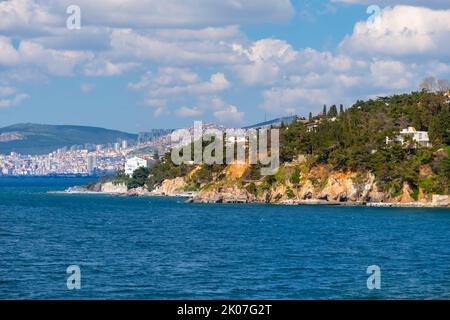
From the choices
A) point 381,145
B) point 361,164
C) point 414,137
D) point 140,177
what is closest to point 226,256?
point 361,164

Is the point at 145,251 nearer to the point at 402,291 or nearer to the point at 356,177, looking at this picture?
the point at 402,291

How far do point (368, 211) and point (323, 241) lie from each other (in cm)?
4109

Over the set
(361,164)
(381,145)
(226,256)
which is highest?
(381,145)

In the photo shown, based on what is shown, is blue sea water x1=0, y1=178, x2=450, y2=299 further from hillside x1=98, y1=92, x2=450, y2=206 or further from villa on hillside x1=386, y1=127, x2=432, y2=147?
villa on hillside x1=386, y1=127, x2=432, y2=147

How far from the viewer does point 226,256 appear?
5369 cm

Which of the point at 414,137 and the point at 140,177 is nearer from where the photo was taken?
the point at 414,137

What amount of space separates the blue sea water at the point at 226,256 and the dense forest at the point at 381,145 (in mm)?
23630

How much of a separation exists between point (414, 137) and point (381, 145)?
5.36 metres

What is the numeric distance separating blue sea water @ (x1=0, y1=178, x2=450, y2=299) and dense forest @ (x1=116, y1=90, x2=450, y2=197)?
930 inches

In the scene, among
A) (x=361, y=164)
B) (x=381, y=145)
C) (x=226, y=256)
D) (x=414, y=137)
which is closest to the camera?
(x=226, y=256)

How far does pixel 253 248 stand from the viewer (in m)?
59.4

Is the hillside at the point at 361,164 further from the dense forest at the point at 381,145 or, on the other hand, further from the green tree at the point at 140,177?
the green tree at the point at 140,177

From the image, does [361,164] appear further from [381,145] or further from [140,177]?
[140,177]

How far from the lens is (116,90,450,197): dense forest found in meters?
118
